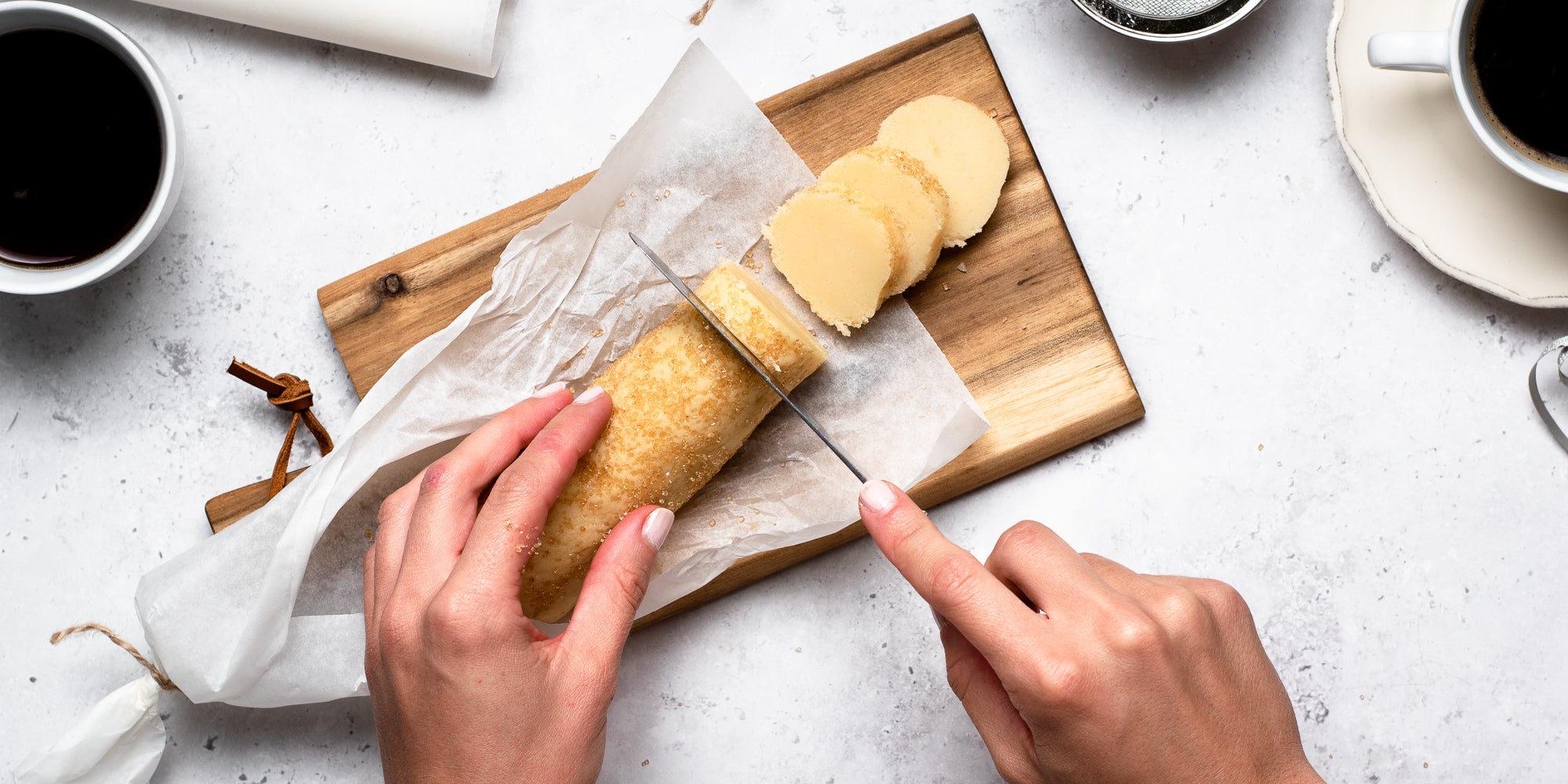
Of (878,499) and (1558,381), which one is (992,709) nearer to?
(878,499)

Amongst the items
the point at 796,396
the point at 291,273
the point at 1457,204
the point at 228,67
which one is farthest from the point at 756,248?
the point at 1457,204

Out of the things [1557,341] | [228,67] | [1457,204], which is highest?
[228,67]

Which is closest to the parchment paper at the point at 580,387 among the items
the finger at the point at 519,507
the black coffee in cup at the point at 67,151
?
the finger at the point at 519,507

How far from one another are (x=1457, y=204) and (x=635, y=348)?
4.98ft

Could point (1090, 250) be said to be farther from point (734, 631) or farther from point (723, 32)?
point (734, 631)

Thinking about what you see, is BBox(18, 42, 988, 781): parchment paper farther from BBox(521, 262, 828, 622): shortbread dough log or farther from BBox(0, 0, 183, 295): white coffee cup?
BBox(0, 0, 183, 295): white coffee cup

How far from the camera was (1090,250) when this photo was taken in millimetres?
1927

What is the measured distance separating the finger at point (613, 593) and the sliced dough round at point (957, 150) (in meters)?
0.75

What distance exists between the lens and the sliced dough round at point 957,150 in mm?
1764

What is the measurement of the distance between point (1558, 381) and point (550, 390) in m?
1.93

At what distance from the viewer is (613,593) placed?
1471 millimetres

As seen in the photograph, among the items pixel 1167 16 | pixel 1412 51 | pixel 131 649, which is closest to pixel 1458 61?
pixel 1412 51

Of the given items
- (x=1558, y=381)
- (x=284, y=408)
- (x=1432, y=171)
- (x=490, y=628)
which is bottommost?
(x=1558, y=381)

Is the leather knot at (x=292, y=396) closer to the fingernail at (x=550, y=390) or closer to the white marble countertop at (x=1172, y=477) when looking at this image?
the white marble countertop at (x=1172, y=477)
